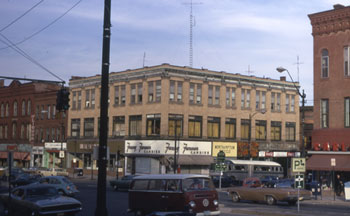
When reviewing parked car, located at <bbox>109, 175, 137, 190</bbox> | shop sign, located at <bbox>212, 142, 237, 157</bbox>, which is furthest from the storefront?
parked car, located at <bbox>109, 175, 137, 190</bbox>

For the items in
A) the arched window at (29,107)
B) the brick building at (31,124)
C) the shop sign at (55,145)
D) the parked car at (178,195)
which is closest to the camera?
the parked car at (178,195)

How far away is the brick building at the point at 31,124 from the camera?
87.1 m

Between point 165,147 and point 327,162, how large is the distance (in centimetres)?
2838

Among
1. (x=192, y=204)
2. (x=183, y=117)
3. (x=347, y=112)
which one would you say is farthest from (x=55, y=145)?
(x=192, y=204)

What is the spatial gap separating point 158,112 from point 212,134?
901 centimetres

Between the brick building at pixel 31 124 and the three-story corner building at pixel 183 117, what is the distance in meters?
5.29

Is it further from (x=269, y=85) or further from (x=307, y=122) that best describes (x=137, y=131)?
(x=307, y=122)

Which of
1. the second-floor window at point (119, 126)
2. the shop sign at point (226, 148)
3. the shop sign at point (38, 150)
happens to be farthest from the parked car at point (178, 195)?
the shop sign at point (38, 150)

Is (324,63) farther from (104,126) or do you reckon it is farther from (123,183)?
(104,126)

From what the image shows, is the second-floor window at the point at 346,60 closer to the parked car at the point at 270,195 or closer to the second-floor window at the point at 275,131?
the parked car at the point at 270,195

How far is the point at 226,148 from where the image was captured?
73625 mm

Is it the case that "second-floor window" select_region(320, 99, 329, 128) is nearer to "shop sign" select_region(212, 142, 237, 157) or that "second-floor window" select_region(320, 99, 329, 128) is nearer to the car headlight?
the car headlight

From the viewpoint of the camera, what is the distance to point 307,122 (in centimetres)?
10031

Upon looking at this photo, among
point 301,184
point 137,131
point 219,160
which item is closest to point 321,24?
point 219,160
